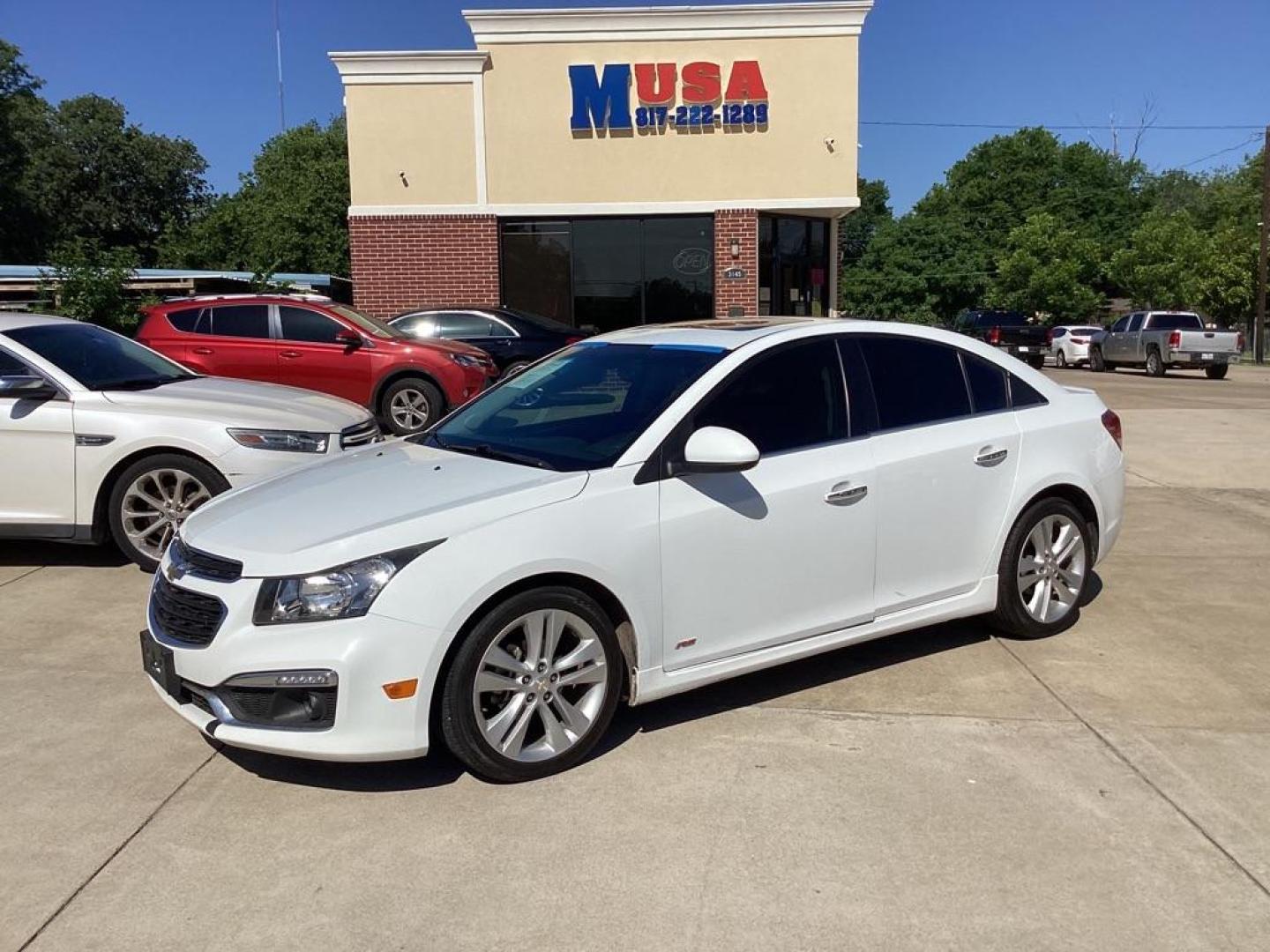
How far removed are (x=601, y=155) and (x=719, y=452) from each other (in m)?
14.1

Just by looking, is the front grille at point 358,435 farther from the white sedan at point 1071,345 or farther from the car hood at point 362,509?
the white sedan at point 1071,345

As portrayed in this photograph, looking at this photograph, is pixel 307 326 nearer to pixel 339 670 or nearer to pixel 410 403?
pixel 410 403

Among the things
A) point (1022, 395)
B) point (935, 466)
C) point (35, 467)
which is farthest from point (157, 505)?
point (1022, 395)

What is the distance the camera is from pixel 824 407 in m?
4.55

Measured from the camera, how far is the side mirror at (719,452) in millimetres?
3883

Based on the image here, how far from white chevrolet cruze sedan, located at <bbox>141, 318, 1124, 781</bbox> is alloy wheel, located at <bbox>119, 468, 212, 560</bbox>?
2.26 metres

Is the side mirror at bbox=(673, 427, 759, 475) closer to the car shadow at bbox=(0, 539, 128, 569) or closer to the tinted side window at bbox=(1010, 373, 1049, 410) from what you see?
the tinted side window at bbox=(1010, 373, 1049, 410)

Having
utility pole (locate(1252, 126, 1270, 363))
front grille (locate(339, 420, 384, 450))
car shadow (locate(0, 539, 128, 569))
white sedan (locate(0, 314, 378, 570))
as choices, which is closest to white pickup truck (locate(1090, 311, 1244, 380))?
utility pole (locate(1252, 126, 1270, 363))

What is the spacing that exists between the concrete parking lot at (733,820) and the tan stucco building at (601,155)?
1272 cm

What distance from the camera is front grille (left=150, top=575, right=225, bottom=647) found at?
360 cm

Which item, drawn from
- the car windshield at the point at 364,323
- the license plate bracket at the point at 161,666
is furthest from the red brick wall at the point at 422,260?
the license plate bracket at the point at 161,666

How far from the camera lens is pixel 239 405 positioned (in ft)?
21.9

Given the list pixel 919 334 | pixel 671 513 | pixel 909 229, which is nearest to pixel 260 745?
pixel 671 513

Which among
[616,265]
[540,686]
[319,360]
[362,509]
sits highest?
[616,265]
